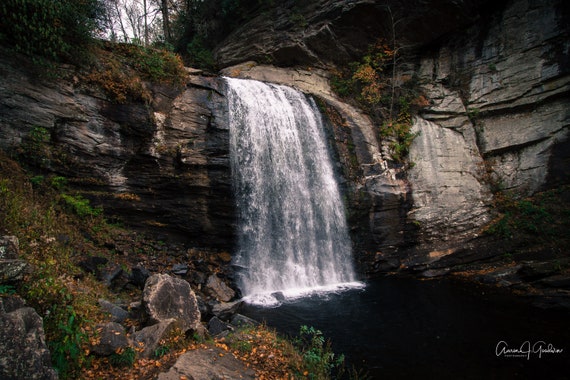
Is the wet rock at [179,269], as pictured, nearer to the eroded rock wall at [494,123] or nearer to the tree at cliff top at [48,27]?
the tree at cliff top at [48,27]

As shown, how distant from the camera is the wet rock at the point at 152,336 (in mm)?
4391

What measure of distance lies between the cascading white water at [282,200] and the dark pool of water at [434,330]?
167 centimetres

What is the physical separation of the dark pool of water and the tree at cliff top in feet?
29.9

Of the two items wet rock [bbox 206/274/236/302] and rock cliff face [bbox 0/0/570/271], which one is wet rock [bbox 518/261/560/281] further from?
wet rock [bbox 206/274/236/302]

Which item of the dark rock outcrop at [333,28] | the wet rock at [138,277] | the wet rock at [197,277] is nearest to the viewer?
the wet rock at [138,277]

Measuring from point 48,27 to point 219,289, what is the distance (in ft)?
28.7

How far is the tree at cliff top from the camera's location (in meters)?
7.72

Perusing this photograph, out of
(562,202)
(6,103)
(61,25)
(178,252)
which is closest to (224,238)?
(178,252)

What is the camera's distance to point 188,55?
62.7 ft

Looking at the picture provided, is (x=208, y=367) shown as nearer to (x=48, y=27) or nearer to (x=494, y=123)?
(x=48, y=27)

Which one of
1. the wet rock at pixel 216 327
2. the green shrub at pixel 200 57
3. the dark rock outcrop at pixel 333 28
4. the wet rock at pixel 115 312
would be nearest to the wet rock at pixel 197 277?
the wet rock at pixel 216 327

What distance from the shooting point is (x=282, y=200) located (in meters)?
11.9

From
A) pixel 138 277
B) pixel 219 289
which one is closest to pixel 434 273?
pixel 219 289

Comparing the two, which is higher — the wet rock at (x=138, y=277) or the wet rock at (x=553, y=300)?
the wet rock at (x=138, y=277)
